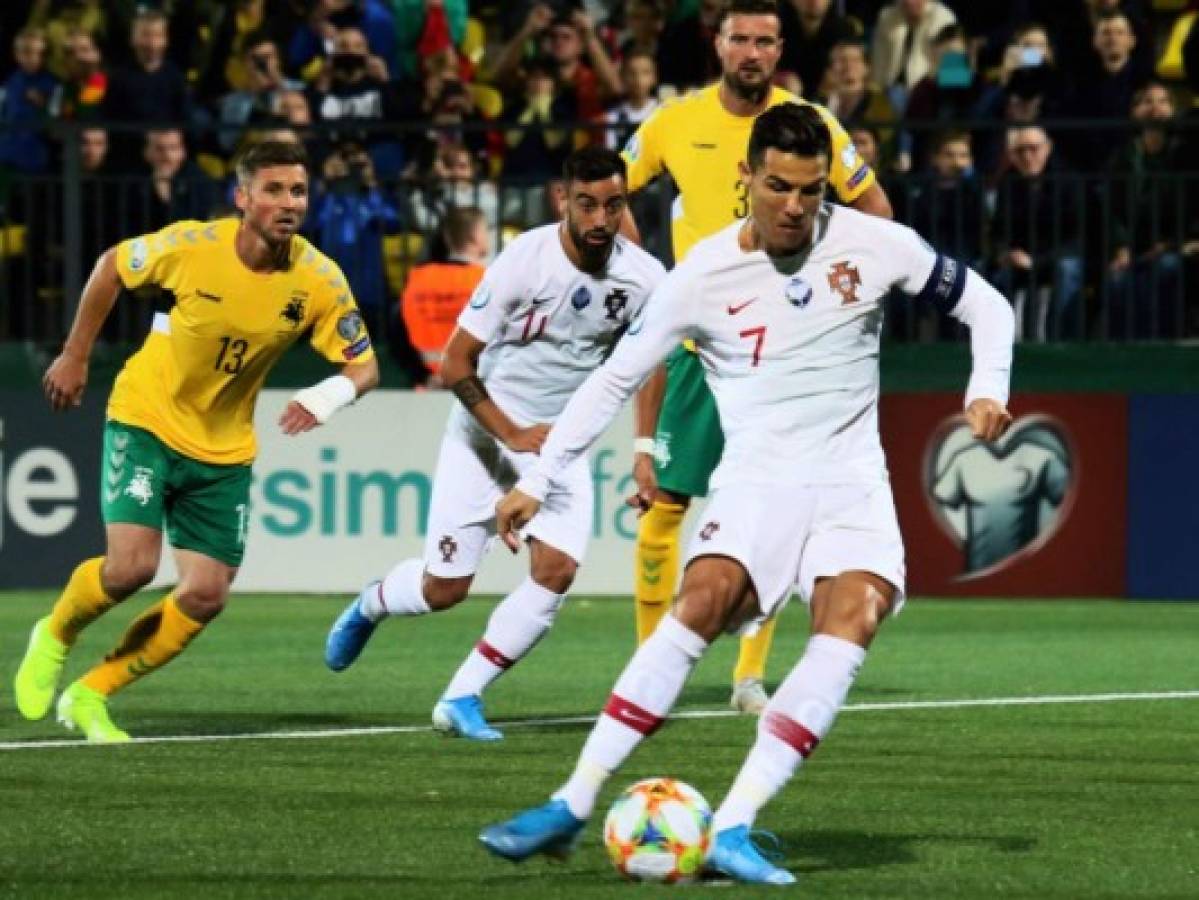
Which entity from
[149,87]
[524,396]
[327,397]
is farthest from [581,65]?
[327,397]

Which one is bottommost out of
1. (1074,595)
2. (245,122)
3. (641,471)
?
(1074,595)

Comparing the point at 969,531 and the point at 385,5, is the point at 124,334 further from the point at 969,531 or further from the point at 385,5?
the point at 969,531

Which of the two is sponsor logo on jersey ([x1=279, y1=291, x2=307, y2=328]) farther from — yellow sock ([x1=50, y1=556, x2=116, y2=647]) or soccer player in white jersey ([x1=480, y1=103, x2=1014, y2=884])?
soccer player in white jersey ([x1=480, y1=103, x2=1014, y2=884])

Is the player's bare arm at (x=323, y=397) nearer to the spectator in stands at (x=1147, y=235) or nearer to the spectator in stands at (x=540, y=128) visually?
the spectator in stands at (x=540, y=128)

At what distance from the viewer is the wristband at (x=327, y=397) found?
35.9 ft

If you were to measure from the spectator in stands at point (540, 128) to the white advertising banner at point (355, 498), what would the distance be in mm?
1639

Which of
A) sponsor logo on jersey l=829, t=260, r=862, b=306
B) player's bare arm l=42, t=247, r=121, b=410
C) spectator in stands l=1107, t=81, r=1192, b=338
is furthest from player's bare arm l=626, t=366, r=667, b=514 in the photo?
spectator in stands l=1107, t=81, r=1192, b=338

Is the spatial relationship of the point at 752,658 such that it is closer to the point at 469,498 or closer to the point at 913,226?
the point at 469,498

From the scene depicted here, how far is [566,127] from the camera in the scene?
61.1 feet

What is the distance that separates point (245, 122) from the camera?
19844 millimetres

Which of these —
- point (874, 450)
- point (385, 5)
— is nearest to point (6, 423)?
point (385, 5)

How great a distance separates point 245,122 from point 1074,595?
6.10 metres

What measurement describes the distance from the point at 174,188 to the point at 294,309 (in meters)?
7.43

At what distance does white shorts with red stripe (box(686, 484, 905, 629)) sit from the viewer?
317 inches
